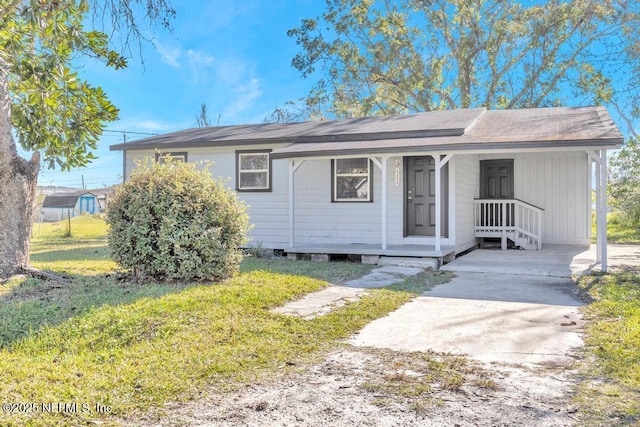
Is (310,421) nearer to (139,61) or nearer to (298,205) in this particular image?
(139,61)

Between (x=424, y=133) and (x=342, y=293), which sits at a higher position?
(x=424, y=133)

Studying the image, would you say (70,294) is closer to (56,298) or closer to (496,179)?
(56,298)

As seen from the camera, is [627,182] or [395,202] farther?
[627,182]

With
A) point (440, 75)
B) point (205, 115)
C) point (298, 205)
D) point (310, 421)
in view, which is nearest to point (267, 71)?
point (205, 115)

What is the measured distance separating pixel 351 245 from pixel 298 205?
65.8 inches

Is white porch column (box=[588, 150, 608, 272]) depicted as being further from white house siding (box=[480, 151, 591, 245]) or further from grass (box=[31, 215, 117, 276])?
grass (box=[31, 215, 117, 276])

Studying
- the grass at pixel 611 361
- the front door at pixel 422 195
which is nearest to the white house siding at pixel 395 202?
the front door at pixel 422 195

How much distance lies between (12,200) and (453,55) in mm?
20317

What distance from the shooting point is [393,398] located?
2994 millimetres

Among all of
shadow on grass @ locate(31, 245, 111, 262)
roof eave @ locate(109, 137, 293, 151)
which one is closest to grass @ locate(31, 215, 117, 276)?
shadow on grass @ locate(31, 245, 111, 262)

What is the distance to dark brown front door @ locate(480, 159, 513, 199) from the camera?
13.1 meters

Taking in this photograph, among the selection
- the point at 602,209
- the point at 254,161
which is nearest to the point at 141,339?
the point at 602,209

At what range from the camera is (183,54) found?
27.2 m

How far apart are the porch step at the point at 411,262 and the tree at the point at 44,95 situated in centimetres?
539
